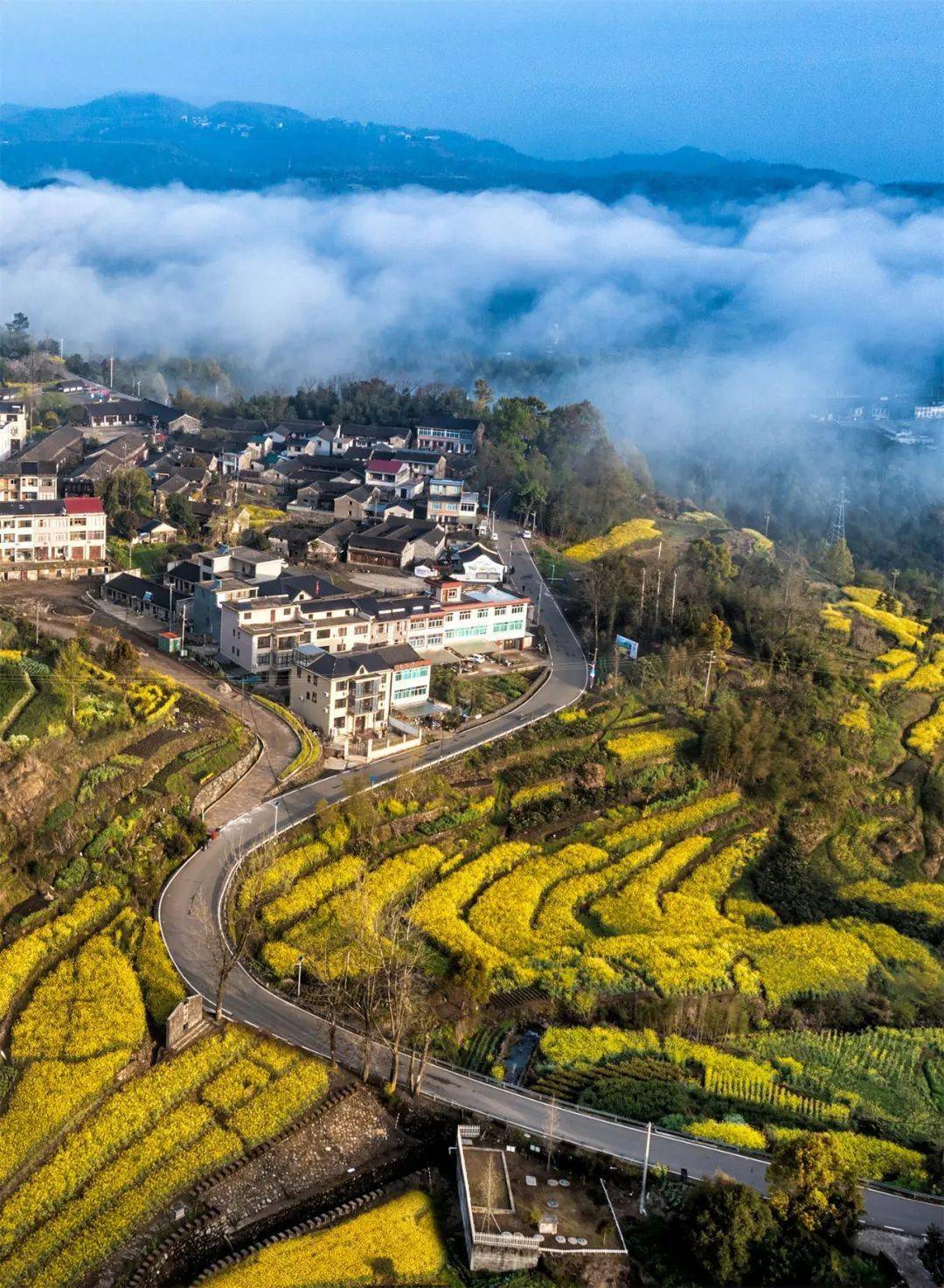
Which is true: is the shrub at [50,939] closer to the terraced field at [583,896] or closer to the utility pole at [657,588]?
the terraced field at [583,896]

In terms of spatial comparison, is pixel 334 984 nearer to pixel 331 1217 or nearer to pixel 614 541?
pixel 331 1217

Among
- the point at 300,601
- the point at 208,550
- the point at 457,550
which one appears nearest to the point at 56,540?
the point at 208,550

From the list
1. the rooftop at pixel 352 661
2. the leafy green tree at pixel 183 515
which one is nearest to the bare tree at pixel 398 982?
the rooftop at pixel 352 661

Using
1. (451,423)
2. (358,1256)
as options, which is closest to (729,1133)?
(358,1256)

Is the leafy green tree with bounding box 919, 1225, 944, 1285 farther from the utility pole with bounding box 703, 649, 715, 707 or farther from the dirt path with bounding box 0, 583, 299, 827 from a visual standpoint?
the utility pole with bounding box 703, 649, 715, 707

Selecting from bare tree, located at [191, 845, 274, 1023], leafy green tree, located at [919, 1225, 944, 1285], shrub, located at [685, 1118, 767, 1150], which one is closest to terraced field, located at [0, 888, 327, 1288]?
bare tree, located at [191, 845, 274, 1023]
